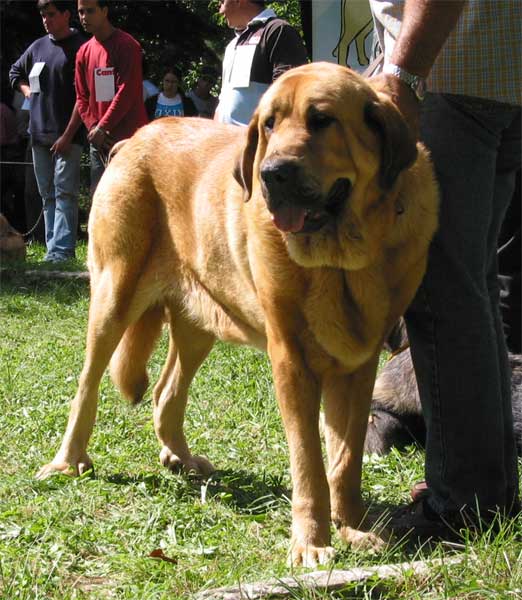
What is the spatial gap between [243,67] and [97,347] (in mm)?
2946

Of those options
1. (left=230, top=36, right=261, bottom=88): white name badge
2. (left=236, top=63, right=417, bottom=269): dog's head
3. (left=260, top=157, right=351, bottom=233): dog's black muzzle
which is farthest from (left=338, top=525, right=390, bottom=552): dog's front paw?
(left=230, top=36, right=261, bottom=88): white name badge

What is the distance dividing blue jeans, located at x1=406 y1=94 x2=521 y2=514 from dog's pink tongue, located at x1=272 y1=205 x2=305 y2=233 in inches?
19.2

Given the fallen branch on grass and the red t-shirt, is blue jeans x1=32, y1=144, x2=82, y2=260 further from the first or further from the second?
the fallen branch on grass

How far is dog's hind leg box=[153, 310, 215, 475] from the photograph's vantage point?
3.85 metres

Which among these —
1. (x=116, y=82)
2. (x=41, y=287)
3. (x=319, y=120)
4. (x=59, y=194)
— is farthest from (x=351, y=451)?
(x=59, y=194)

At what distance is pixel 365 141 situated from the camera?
2680 millimetres

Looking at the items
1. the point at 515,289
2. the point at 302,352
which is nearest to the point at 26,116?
the point at 515,289

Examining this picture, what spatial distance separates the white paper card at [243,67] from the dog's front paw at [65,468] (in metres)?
3.17

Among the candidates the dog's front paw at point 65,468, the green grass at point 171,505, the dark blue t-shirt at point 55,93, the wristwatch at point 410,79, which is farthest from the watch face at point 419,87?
the dark blue t-shirt at point 55,93

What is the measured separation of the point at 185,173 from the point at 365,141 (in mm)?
1101

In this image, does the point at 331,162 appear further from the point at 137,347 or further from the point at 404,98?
the point at 137,347

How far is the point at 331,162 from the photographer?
2619mm

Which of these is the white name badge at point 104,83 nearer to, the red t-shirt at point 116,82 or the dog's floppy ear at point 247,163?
the red t-shirt at point 116,82

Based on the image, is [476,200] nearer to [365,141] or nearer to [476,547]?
[365,141]
